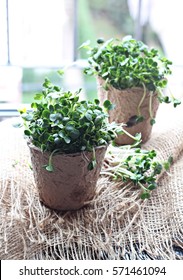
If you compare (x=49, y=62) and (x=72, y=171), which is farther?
(x=49, y=62)

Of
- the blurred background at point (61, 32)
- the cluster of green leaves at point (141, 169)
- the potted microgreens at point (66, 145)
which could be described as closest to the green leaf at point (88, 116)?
the potted microgreens at point (66, 145)

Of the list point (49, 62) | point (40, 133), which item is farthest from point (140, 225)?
point (49, 62)

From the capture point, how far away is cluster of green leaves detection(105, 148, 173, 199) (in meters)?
0.97

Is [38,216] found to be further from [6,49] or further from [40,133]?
[6,49]

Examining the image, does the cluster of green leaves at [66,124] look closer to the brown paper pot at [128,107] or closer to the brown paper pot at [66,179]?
the brown paper pot at [66,179]

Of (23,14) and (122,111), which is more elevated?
(23,14)

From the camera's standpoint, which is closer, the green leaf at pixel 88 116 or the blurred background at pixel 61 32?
the green leaf at pixel 88 116

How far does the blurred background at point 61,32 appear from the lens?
1.48 metres

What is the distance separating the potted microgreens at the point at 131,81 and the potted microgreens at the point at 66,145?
0.56 ft
